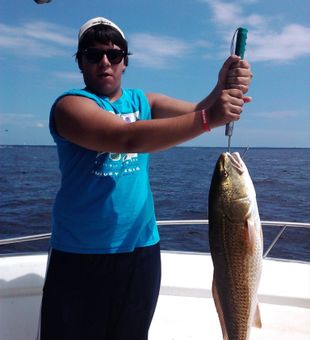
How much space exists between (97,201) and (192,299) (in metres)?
1.78

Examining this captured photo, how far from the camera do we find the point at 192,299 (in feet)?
12.3

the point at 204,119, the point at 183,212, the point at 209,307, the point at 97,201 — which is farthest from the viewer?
the point at 183,212

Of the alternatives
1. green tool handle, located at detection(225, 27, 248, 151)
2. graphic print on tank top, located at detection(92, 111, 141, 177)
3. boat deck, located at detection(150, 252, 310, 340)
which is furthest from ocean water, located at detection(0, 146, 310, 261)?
green tool handle, located at detection(225, 27, 248, 151)

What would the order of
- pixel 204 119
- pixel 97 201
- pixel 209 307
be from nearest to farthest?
pixel 204 119, pixel 97 201, pixel 209 307

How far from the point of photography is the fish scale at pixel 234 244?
1.97 m

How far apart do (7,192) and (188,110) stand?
25636mm

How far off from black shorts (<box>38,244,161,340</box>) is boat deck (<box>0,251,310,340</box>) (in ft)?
3.24

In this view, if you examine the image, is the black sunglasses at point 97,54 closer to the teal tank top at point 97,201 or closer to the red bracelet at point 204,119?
the teal tank top at point 97,201

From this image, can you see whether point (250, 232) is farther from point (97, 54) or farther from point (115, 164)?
point (97, 54)

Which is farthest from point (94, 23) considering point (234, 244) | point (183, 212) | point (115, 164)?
point (183, 212)

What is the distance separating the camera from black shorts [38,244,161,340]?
7.90ft

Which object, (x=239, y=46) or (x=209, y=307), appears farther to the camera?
(x=209, y=307)

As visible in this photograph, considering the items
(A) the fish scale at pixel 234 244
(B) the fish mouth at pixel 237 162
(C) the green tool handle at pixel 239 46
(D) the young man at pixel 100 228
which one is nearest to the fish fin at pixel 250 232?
(A) the fish scale at pixel 234 244

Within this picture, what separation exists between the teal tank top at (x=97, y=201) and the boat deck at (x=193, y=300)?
1186mm
